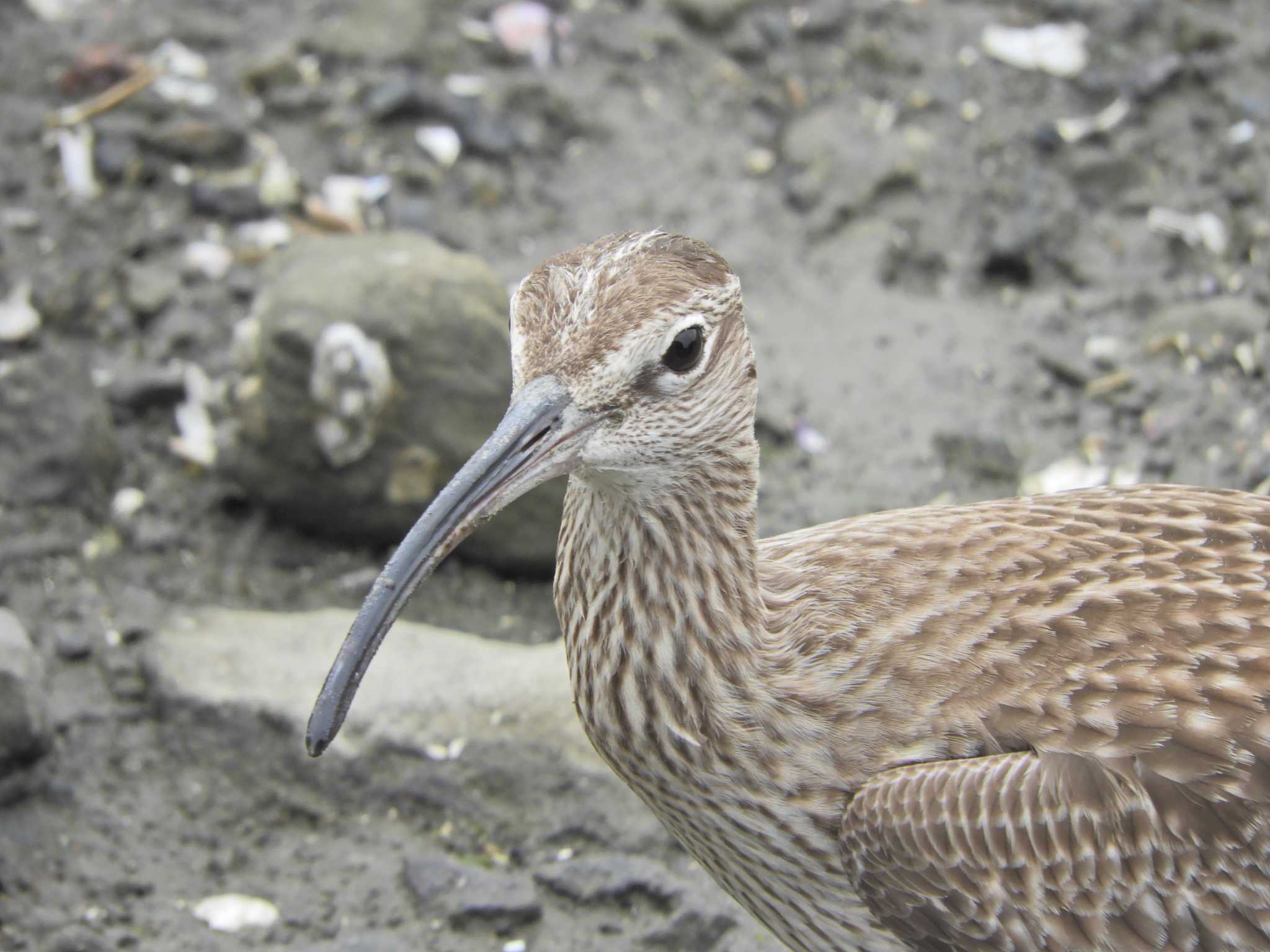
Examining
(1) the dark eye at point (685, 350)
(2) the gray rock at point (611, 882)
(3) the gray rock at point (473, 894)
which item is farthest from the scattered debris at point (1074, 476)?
(1) the dark eye at point (685, 350)

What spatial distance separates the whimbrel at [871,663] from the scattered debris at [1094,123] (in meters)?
3.96

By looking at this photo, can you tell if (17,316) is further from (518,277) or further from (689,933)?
(689,933)

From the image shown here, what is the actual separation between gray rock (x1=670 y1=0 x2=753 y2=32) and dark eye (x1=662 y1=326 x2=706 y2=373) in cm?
501

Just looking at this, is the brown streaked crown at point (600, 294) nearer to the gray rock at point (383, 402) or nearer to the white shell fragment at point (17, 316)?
the gray rock at point (383, 402)

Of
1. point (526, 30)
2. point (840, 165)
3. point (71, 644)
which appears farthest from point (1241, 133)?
point (71, 644)

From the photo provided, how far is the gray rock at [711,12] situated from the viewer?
8.30 meters

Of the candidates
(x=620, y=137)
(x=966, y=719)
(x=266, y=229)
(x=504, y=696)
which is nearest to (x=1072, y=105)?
(x=620, y=137)

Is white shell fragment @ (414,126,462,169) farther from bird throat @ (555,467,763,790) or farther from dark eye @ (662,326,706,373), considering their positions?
dark eye @ (662,326,706,373)

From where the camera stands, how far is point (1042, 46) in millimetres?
8273

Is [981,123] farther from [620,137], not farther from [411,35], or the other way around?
[411,35]

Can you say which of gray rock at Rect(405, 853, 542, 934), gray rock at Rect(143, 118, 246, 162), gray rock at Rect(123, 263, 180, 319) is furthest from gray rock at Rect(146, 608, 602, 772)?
gray rock at Rect(143, 118, 246, 162)

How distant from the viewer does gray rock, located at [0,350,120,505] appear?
5980 mm

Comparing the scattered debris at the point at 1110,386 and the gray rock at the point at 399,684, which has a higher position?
the scattered debris at the point at 1110,386

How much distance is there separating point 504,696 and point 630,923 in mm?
884
